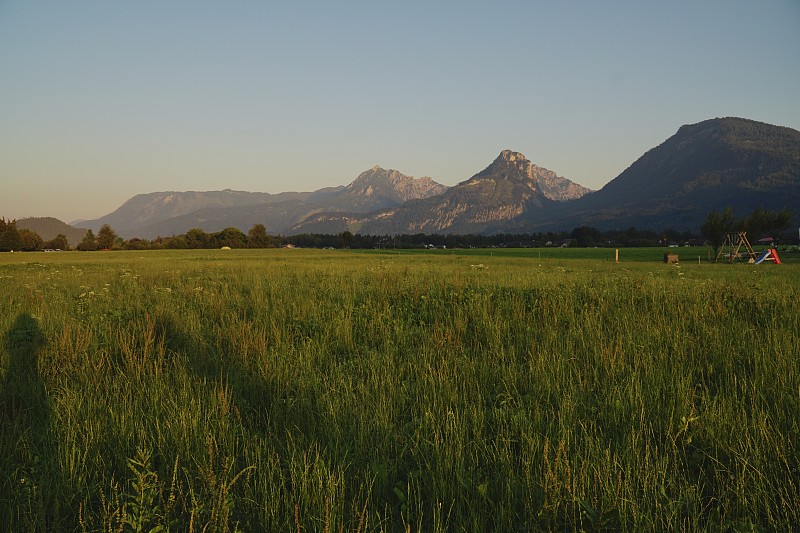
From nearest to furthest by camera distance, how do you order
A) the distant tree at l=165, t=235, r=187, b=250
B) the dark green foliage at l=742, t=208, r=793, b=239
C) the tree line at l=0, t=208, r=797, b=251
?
the dark green foliage at l=742, t=208, r=793, b=239
the tree line at l=0, t=208, r=797, b=251
the distant tree at l=165, t=235, r=187, b=250

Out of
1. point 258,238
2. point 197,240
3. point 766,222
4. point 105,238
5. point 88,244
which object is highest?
point 105,238

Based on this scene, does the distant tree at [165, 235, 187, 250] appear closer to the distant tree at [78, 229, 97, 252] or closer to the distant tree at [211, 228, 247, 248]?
the distant tree at [211, 228, 247, 248]

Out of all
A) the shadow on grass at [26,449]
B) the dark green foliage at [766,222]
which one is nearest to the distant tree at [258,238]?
the dark green foliage at [766,222]

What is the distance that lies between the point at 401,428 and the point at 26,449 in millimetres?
3074

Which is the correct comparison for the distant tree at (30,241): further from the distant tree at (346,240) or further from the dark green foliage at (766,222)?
the dark green foliage at (766,222)

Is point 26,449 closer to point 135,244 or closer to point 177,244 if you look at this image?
point 177,244

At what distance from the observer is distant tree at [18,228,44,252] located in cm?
11294

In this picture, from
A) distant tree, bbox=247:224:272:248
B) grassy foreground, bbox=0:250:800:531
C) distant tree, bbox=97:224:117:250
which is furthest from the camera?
distant tree, bbox=247:224:272:248

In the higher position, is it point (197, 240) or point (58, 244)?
point (197, 240)

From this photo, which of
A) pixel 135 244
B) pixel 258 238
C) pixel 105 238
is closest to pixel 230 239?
pixel 258 238

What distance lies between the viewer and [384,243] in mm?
165875

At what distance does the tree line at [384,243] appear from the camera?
69875 mm

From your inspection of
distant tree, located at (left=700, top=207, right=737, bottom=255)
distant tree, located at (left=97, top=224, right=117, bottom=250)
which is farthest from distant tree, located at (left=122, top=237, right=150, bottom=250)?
distant tree, located at (left=700, top=207, right=737, bottom=255)

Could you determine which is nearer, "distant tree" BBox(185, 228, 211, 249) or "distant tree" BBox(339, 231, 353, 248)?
"distant tree" BBox(185, 228, 211, 249)
